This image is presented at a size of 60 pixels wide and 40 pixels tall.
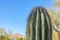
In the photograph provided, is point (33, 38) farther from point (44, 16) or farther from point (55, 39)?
point (55, 39)

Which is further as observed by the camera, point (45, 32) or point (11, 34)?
point (11, 34)

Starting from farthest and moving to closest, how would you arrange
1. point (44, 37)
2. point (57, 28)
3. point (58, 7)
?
point (58, 7)
point (57, 28)
point (44, 37)

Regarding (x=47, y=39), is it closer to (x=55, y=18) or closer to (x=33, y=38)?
(x=33, y=38)

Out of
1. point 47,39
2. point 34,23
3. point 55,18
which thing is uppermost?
point 55,18

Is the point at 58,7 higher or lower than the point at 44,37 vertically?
higher

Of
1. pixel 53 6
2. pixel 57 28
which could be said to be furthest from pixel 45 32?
pixel 53 6

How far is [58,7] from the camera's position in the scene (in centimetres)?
1791

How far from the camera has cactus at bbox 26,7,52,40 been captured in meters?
4.61

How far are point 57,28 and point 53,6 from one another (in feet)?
10.5

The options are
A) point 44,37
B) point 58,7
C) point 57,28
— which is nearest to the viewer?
point 44,37

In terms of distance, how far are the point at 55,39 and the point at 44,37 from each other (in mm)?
12773

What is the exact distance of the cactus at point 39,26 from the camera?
4609 millimetres

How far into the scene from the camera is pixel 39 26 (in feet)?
15.4

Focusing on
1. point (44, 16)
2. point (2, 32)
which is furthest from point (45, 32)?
point (2, 32)
